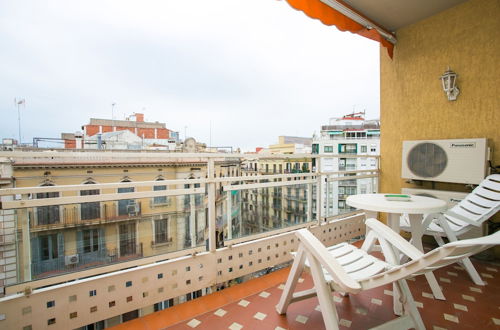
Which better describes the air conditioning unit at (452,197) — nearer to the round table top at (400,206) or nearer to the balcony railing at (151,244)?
the round table top at (400,206)

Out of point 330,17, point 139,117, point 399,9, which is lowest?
point 330,17

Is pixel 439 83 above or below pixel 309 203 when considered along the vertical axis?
above

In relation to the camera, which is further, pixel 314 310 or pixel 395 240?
pixel 314 310

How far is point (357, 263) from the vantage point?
1.58 metres

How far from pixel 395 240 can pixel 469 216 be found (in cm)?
151

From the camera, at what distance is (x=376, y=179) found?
12.7 feet

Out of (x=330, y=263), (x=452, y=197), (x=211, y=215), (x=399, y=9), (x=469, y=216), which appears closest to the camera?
(x=330, y=263)

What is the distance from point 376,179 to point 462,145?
1192mm

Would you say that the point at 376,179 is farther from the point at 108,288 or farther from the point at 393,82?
the point at 108,288

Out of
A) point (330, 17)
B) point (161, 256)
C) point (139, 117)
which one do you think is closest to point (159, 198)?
point (161, 256)

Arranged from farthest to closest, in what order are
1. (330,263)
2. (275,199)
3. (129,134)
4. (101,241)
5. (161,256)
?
(129,134) → (275,199) → (161,256) → (101,241) → (330,263)

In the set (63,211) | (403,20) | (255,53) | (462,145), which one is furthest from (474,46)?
(255,53)

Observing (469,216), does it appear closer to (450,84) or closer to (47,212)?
(450,84)

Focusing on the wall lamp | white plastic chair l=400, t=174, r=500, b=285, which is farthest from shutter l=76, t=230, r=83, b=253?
the wall lamp
